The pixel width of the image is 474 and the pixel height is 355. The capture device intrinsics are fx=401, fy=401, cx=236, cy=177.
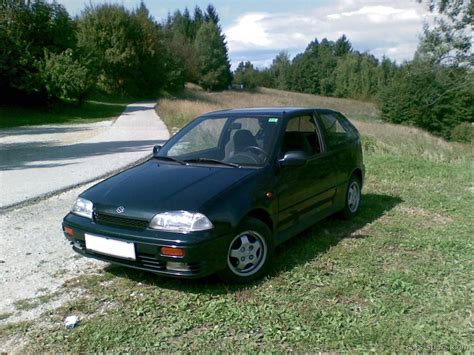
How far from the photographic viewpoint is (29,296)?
343 cm

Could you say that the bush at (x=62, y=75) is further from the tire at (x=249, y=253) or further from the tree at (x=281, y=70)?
the tree at (x=281, y=70)

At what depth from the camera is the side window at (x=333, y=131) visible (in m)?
4.98

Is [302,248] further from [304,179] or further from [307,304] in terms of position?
[307,304]

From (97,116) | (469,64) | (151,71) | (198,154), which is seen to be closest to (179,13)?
(151,71)

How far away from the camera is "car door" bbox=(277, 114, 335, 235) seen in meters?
4.01

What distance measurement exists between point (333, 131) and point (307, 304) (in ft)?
8.66

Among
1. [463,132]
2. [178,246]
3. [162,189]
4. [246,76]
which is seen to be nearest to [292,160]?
[162,189]

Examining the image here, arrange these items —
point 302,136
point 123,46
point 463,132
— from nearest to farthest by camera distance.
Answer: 1. point 302,136
2. point 463,132
3. point 123,46

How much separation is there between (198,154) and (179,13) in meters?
93.8

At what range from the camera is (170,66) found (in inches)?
2087

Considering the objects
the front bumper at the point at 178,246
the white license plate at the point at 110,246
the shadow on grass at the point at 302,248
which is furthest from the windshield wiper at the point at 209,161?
the white license plate at the point at 110,246

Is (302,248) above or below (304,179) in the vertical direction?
below

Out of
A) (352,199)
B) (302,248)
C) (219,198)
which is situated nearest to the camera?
(219,198)

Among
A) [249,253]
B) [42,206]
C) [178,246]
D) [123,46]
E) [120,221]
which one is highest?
[123,46]
